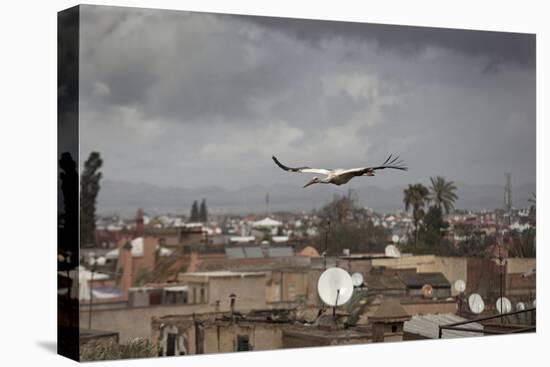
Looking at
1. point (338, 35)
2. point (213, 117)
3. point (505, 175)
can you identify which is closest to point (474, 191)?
point (505, 175)

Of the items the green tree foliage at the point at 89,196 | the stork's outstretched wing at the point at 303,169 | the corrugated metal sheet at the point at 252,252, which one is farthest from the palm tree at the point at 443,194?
the green tree foliage at the point at 89,196

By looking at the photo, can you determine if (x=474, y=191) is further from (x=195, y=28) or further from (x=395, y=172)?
(x=195, y=28)

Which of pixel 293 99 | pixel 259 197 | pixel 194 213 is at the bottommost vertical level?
pixel 194 213

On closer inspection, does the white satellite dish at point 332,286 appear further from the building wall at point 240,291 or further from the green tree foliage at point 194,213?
the green tree foliage at point 194,213

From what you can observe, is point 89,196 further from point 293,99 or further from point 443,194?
point 443,194

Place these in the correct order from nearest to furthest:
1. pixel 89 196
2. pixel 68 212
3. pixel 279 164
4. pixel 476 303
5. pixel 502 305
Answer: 1. pixel 89 196
2. pixel 68 212
3. pixel 279 164
4. pixel 476 303
5. pixel 502 305

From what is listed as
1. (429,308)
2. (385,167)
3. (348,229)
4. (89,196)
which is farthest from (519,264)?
(89,196)
